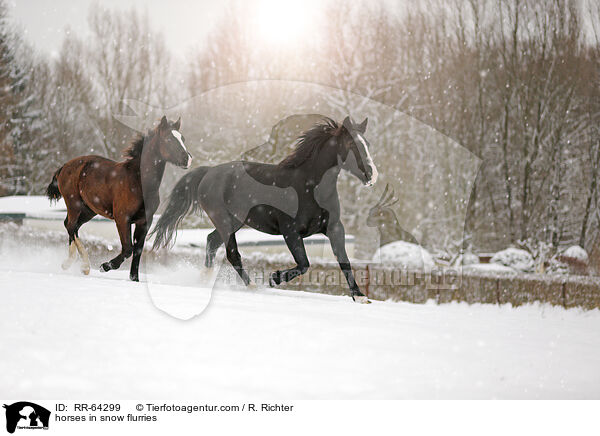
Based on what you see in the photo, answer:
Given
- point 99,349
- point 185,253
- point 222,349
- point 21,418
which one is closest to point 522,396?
point 222,349

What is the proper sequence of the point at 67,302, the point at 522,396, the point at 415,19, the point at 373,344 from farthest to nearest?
the point at 415,19 < the point at 67,302 < the point at 373,344 < the point at 522,396

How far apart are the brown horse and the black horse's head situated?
184 centimetres

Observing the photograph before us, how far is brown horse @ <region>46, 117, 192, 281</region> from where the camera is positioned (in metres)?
6.52

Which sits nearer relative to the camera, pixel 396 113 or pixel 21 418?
pixel 21 418

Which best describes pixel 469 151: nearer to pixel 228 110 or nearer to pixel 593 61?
pixel 593 61

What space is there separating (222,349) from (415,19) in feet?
40.4

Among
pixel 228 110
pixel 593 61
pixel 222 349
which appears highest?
pixel 593 61

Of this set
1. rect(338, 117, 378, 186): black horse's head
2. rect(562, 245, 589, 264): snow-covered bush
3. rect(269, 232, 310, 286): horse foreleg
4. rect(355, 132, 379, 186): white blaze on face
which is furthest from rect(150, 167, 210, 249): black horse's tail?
rect(562, 245, 589, 264): snow-covered bush

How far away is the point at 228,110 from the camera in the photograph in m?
6.43

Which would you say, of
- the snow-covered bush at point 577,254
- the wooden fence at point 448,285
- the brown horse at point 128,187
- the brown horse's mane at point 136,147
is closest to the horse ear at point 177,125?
the brown horse at point 128,187

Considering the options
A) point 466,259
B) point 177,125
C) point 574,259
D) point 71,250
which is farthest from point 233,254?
point 574,259

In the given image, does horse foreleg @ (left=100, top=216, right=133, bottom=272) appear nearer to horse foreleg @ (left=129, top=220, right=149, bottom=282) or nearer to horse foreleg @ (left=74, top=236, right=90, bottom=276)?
horse foreleg @ (left=129, top=220, right=149, bottom=282)

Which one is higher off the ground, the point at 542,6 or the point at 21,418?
the point at 542,6

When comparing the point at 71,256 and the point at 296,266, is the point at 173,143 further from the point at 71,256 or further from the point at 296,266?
the point at 71,256
